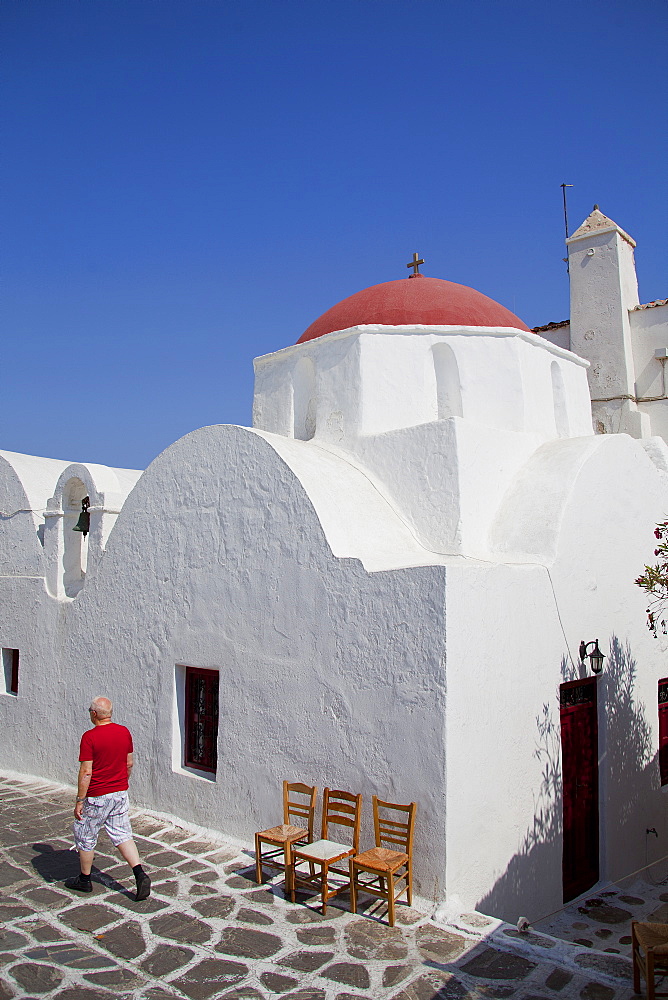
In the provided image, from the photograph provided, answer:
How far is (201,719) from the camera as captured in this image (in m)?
6.53

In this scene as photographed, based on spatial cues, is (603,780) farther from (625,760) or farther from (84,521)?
(84,521)

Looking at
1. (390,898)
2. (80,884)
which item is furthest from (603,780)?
(80,884)

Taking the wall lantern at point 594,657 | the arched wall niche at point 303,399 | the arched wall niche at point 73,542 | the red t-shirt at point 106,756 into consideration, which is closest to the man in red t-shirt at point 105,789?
the red t-shirt at point 106,756

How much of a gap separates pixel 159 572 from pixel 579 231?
817 centimetres

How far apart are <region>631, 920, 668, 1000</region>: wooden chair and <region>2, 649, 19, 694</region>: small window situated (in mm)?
7545

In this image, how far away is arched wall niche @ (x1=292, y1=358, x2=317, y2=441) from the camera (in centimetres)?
795

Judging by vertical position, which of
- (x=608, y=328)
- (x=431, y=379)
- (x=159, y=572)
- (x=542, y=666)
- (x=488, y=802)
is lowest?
(x=488, y=802)

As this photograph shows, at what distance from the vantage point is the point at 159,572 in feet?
22.7

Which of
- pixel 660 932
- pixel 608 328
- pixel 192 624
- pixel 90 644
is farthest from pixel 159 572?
pixel 608 328

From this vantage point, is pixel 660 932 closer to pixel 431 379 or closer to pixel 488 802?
pixel 488 802

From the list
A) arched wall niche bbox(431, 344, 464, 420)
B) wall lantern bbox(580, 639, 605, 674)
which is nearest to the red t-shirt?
wall lantern bbox(580, 639, 605, 674)

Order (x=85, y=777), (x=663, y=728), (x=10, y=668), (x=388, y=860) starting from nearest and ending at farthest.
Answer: (x=388, y=860) < (x=85, y=777) < (x=663, y=728) < (x=10, y=668)

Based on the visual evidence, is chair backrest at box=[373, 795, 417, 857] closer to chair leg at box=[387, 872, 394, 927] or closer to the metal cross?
chair leg at box=[387, 872, 394, 927]

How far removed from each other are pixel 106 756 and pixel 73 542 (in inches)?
181
